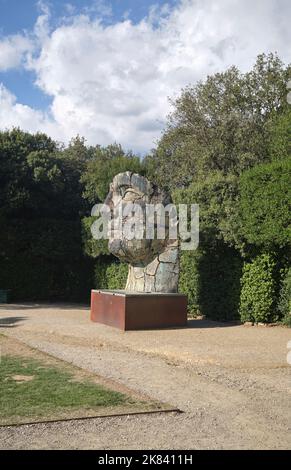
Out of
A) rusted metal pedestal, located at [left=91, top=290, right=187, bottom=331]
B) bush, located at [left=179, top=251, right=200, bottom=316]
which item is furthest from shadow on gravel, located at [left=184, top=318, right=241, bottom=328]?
bush, located at [left=179, top=251, right=200, bottom=316]

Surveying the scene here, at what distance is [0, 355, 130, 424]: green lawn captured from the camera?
6.02 metres

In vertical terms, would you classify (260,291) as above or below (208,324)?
above

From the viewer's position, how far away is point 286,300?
15.0m

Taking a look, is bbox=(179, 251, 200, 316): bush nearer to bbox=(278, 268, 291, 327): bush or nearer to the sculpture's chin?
the sculpture's chin

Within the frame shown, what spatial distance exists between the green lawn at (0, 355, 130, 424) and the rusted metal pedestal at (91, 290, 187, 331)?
549cm

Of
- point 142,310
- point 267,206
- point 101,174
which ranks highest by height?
point 101,174

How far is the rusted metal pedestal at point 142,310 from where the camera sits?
547 inches

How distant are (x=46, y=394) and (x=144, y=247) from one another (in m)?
8.34

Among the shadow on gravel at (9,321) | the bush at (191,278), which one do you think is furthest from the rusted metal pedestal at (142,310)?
the bush at (191,278)

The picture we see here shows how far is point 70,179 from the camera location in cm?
2788

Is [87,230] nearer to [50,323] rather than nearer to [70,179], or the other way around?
[70,179]

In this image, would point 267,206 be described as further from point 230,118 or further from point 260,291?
point 230,118

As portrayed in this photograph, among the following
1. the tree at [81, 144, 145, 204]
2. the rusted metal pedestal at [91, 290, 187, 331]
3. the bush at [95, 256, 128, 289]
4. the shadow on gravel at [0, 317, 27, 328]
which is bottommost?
the shadow on gravel at [0, 317, 27, 328]

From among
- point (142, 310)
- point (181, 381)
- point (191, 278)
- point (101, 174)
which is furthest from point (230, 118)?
point (181, 381)
